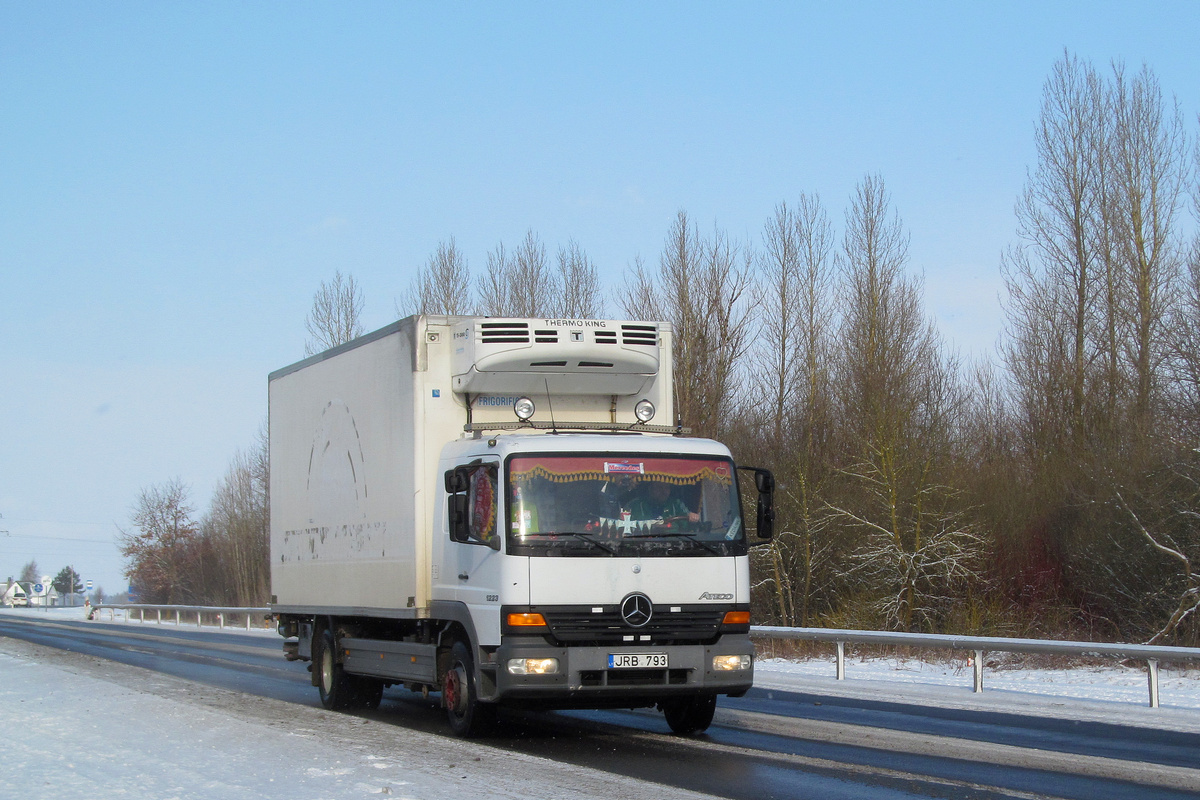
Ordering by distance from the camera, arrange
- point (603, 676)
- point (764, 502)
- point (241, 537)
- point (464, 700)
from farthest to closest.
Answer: point (241, 537) < point (764, 502) < point (464, 700) < point (603, 676)

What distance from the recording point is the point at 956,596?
26.2m

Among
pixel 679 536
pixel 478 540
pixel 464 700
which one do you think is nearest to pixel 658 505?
pixel 679 536

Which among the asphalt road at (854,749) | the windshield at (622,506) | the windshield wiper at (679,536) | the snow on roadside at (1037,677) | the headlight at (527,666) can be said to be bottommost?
the snow on roadside at (1037,677)

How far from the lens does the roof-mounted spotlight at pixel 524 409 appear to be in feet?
37.5

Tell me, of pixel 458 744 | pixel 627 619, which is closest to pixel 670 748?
pixel 627 619

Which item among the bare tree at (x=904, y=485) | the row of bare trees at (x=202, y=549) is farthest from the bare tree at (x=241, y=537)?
the bare tree at (x=904, y=485)

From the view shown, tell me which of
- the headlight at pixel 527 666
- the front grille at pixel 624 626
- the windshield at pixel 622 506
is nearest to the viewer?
the headlight at pixel 527 666

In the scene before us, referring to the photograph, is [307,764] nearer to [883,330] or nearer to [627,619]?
[627,619]

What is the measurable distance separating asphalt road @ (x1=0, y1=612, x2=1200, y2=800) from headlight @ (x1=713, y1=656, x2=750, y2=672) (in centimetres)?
65

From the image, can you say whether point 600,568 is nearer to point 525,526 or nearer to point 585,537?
point 585,537

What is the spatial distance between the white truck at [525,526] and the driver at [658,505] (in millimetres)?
15

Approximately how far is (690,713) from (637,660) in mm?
1618

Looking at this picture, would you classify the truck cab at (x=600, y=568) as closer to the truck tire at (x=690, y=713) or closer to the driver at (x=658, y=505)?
the driver at (x=658, y=505)

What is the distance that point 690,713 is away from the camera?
37.7 feet
